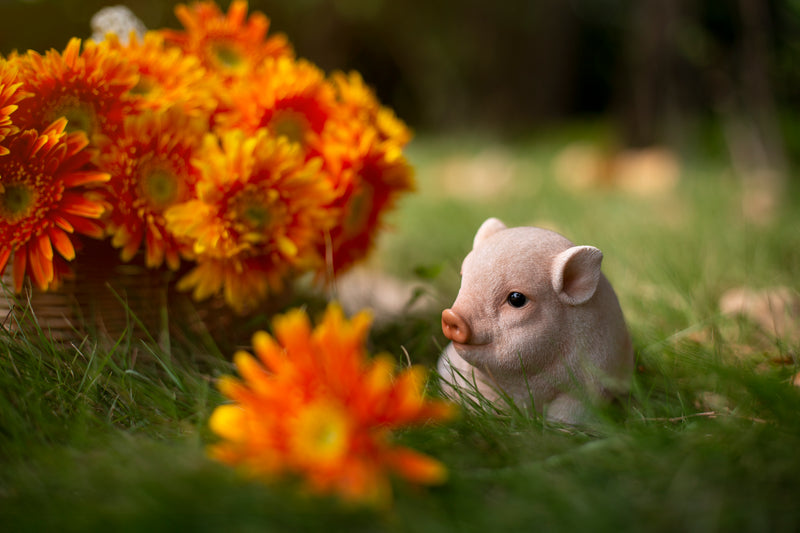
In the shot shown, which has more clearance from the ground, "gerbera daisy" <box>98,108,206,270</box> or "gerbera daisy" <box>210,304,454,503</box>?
"gerbera daisy" <box>98,108,206,270</box>

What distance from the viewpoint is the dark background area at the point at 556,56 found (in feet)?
11.1

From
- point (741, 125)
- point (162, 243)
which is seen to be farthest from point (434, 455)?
point (741, 125)

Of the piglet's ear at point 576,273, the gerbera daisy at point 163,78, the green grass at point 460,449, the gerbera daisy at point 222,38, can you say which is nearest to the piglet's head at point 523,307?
the piglet's ear at point 576,273

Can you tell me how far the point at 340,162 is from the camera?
129 cm

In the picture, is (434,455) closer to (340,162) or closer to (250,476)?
(250,476)

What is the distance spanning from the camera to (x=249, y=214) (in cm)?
114

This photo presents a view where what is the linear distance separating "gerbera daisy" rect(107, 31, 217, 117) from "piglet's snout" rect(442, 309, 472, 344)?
0.60 meters

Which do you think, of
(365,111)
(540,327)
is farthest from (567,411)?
(365,111)

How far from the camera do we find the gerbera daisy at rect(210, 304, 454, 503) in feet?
2.15

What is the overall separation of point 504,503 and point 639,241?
5.63 ft

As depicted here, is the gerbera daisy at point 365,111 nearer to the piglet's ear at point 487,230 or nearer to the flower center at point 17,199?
the piglet's ear at point 487,230

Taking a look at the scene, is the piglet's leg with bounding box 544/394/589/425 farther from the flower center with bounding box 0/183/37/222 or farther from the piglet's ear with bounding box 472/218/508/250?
the flower center with bounding box 0/183/37/222

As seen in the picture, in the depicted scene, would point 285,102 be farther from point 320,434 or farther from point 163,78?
point 320,434

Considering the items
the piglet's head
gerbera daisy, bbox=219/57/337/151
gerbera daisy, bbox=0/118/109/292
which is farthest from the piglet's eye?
gerbera daisy, bbox=0/118/109/292
